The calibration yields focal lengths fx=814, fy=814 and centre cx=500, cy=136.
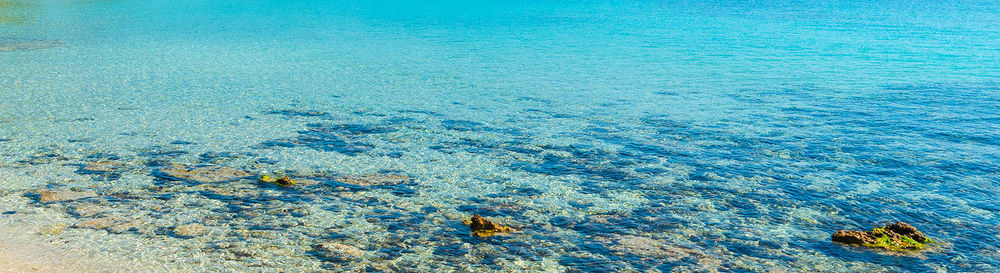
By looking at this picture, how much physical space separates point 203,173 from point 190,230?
2.23 meters

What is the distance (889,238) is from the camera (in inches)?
301

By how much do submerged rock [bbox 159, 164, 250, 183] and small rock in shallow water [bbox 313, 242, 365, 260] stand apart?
2778 mm

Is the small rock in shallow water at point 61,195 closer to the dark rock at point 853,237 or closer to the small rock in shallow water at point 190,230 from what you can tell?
the small rock in shallow water at point 190,230

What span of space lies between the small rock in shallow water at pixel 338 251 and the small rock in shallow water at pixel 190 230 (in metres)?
1.23

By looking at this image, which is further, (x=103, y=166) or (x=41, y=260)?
(x=103, y=166)

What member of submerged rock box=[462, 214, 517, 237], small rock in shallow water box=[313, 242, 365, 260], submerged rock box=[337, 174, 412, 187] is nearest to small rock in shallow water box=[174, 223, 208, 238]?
small rock in shallow water box=[313, 242, 365, 260]

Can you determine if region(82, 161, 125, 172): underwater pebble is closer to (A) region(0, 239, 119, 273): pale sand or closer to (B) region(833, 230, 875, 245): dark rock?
(A) region(0, 239, 119, 273): pale sand

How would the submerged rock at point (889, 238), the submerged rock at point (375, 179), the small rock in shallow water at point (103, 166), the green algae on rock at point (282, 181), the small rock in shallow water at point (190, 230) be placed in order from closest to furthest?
the submerged rock at point (889, 238) < the small rock in shallow water at point (190, 230) < the green algae on rock at point (282, 181) < the submerged rock at point (375, 179) < the small rock in shallow water at point (103, 166)

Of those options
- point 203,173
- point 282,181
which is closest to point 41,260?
point 282,181

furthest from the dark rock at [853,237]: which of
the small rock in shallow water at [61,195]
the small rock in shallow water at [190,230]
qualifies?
the small rock in shallow water at [61,195]

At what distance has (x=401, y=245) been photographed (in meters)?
7.59

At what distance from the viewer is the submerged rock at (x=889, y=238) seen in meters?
7.58

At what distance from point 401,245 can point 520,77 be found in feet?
41.5

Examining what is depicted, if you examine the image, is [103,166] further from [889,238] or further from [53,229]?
[889,238]
